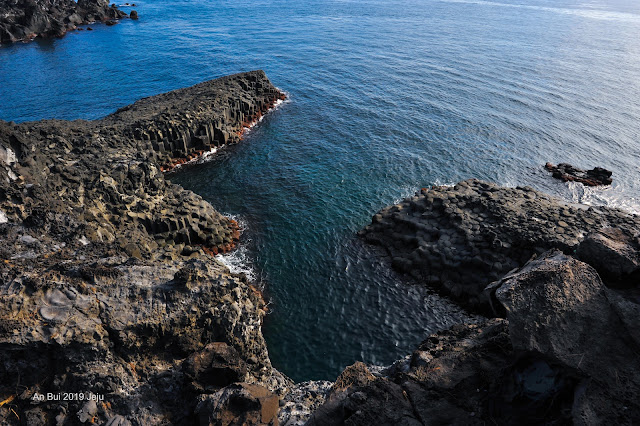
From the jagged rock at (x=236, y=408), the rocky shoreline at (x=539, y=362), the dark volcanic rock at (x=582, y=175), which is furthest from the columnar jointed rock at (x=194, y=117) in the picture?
the dark volcanic rock at (x=582, y=175)

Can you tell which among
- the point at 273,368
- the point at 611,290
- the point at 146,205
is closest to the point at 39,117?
the point at 146,205

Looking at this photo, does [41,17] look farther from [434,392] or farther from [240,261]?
[434,392]

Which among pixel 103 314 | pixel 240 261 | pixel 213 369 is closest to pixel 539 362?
pixel 213 369

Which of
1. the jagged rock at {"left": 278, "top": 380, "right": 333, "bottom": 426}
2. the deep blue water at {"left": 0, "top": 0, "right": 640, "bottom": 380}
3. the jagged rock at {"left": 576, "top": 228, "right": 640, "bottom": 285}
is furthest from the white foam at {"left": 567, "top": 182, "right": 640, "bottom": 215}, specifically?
the jagged rock at {"left": 278, "top": 380, "right": 333, "bottom": 426}

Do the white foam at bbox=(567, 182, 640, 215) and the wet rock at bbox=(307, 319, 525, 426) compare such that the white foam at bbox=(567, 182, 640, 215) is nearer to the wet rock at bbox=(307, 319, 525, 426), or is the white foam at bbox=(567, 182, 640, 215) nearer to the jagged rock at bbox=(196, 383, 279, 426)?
the wet rock at bbox=(307, 319, 525, 426)

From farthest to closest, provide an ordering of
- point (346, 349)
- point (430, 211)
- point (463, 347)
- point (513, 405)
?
point (430, 211), point (346, 349), point (463, 347), point (513, 405)

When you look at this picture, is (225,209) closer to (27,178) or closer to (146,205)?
(146,205)
